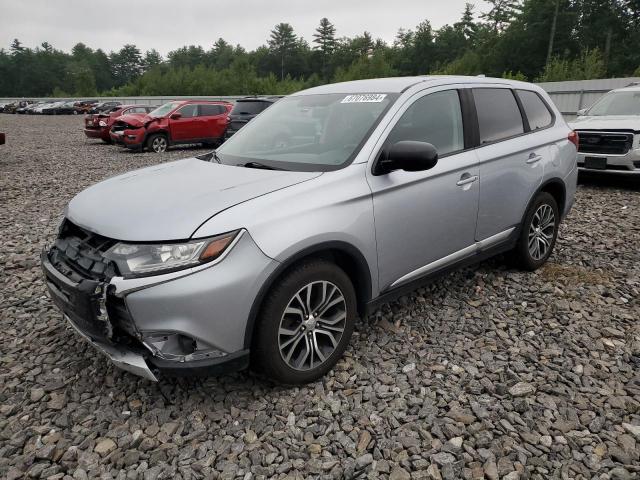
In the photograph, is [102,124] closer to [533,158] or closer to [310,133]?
[310,133]

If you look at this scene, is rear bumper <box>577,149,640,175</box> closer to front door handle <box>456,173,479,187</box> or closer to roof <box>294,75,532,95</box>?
roof <box>294,75,532,95</box>

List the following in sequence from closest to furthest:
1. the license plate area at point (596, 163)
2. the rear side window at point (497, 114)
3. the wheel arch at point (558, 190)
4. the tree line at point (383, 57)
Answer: the rear side window at point (497, 114) < the wheel arch at point (558, 190) < the license plate area at point (596, 163) < the tree line at point (383, 57)

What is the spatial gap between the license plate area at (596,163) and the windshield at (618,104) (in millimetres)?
1456

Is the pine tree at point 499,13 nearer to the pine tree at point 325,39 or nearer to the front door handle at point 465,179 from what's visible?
the pine tree at point 325,39

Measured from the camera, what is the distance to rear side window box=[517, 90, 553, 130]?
438 cm

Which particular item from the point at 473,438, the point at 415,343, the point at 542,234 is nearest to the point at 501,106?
the point at 542,234

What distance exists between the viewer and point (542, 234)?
4.57 meters

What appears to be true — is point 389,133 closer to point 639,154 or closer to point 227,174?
point 227,174

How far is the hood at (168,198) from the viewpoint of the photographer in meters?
2.46

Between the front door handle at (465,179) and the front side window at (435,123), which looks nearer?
the front side window at (435,123)

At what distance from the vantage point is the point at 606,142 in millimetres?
8094

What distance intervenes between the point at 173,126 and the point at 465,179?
13254 millimetres

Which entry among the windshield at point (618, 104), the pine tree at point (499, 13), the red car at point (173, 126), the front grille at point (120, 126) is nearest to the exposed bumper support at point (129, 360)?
the windshield at point (618, 104)

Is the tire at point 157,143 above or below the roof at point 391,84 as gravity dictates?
below
